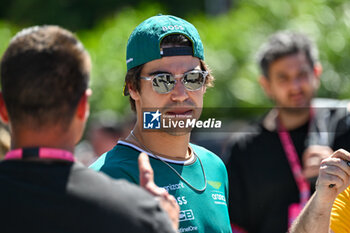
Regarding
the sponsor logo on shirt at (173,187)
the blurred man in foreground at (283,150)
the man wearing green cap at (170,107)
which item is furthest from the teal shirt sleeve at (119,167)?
the blurred man in foreground at (283,150)

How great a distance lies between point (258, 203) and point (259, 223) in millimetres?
148

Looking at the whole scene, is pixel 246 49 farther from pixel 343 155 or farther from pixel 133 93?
pixel 343 155

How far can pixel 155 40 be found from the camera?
2.83 meters

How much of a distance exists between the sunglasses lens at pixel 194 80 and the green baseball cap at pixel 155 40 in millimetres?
102

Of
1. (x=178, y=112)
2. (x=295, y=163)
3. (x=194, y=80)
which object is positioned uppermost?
(x=194, y=80)

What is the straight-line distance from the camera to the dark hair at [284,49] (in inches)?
196

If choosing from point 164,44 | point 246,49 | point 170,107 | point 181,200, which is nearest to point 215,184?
point 181,200

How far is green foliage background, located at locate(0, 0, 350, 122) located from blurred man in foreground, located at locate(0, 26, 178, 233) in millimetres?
7101

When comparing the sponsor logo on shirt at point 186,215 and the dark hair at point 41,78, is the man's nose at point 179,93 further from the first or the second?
the dark hair at point 41,78

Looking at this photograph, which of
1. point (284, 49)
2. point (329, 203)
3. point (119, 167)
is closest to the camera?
point (119, 167)

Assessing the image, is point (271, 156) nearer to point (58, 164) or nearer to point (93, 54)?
point (58, 164)

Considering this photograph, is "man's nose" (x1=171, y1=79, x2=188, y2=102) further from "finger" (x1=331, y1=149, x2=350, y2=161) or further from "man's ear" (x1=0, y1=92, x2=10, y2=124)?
"man's ear" (x1=0, y1=92, x2=10, y2=124)

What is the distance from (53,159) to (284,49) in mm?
3334

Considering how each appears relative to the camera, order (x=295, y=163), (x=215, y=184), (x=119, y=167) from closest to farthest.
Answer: (x=119, y=167)
(x=215, y=184)
(x=295, y=163)
